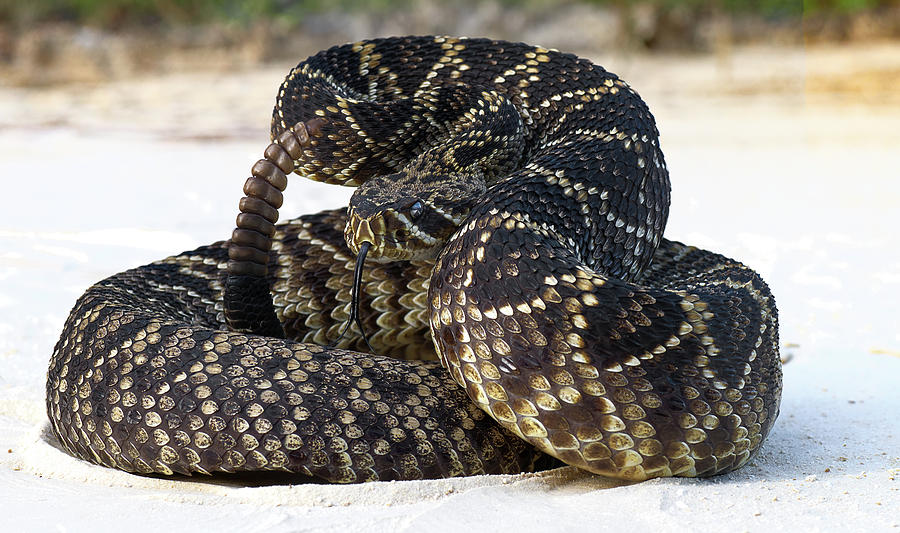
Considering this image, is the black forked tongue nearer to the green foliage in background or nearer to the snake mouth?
the snake mouth

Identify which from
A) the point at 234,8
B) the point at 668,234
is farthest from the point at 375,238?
the point at 234,8

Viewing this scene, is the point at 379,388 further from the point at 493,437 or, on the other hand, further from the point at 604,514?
the point at 604,514

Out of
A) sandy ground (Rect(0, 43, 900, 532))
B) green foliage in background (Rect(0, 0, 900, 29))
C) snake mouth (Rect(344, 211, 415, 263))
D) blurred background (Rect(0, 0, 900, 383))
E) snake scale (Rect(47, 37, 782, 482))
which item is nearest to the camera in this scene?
sandy ground (Rect(0, 43, 900, 532))

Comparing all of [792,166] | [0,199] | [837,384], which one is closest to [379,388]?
[837,384]

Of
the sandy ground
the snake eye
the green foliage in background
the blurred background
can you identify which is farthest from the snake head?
the green foliage in background

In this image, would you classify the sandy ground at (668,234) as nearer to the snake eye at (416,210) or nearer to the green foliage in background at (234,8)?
the snake eye at (416,210)

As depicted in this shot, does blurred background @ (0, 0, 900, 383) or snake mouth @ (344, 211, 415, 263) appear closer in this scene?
snake mouth @ (344, 211, 415, 263)

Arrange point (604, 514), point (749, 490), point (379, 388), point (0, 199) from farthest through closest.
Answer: point (0, 199), point (379, 388), point (749, 490), point (604, 514)
